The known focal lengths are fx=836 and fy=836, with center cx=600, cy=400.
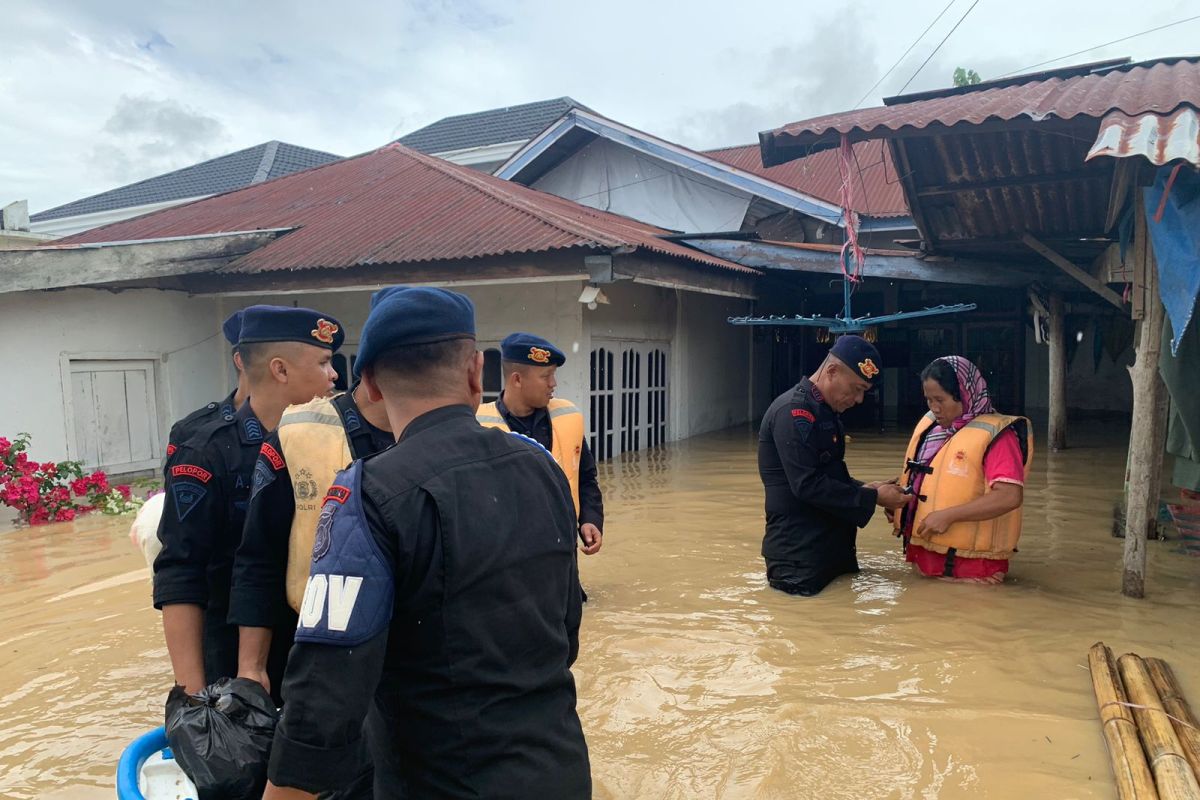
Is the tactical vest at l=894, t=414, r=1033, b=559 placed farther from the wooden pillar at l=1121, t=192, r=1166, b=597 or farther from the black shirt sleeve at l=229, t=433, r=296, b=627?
the black shirt sleeve at l=229, t=433, r=296, b=627

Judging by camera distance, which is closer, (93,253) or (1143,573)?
(1143,573)

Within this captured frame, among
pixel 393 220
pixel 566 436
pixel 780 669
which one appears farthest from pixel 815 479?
pixel 393 220

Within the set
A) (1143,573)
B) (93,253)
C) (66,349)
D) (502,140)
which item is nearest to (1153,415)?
(1143,573)

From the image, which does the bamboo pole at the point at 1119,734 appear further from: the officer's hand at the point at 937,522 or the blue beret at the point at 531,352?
the blue beret at the point at 531,352

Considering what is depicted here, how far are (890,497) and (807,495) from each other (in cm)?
50

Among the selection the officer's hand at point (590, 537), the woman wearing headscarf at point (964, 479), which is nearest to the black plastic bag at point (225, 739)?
the officer's hand at point (590, 537)

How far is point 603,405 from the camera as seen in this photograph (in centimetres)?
1136

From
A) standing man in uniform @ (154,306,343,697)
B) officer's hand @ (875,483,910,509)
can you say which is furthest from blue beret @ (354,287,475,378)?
officer's hand @ (875,483,910,509)

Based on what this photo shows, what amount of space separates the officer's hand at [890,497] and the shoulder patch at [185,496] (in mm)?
3652

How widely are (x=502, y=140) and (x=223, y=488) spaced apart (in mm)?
19154

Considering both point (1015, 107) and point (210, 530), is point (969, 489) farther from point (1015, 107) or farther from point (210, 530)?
point (210, 530)

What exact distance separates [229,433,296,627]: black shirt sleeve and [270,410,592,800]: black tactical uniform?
645 millimetres

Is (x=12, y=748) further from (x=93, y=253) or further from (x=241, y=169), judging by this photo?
(x=241, y=169)

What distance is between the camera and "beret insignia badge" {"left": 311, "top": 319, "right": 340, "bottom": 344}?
8.53 ft
